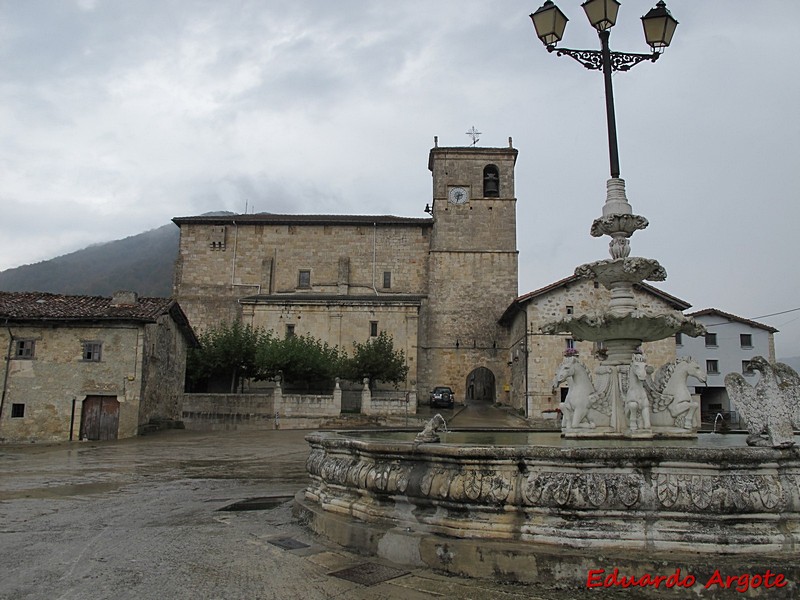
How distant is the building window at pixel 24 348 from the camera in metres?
24.2

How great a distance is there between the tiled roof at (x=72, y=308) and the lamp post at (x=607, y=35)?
20.1 meters

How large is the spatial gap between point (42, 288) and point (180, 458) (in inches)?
5755

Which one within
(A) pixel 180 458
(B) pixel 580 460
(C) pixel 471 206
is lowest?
(A) pixel 180 458

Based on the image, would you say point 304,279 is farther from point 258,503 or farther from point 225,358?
point 258,503

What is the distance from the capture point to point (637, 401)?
7.20 metres

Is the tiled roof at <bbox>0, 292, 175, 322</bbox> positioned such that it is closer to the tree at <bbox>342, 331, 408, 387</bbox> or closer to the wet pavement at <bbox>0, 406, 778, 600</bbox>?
the tree at <bbox>342, 331, 408, 387</bbox>

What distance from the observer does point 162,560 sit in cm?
518

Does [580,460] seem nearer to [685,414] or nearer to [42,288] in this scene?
[685,414]

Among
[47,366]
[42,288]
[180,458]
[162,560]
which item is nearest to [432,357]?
[47,366]

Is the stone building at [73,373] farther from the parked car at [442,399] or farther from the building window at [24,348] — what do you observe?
the parked car at [442,399]

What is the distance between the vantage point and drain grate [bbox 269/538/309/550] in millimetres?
5508

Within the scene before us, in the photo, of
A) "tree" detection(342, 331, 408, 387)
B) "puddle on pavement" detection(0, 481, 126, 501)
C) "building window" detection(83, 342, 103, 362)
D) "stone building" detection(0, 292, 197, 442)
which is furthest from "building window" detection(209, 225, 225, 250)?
"puddle on pavement" detection(0, 481, 126, 501)

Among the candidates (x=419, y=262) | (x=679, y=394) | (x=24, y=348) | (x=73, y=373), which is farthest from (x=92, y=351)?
(x=419, y=262)

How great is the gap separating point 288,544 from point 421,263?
41.4m
